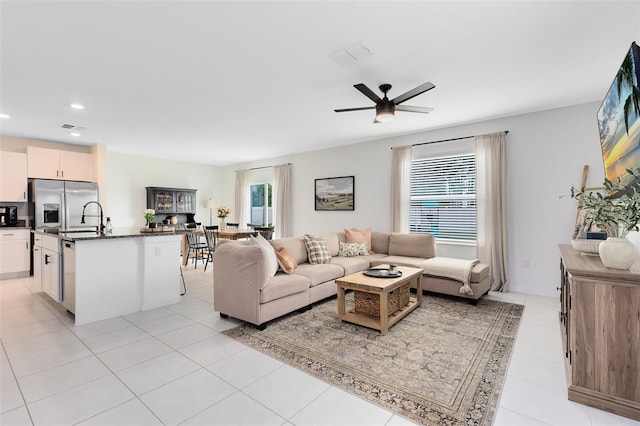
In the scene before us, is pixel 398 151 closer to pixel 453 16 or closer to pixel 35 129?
pixel 453 16

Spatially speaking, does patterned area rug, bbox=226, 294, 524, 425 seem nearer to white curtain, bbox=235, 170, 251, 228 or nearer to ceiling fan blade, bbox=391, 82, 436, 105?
ceiling fan blade, bbox=391, 82, 436, 105

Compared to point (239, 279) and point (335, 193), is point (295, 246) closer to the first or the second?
point (239, 279)

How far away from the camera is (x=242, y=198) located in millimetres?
8578

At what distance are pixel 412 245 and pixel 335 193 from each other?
2.26 metres

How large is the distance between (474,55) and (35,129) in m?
6.73

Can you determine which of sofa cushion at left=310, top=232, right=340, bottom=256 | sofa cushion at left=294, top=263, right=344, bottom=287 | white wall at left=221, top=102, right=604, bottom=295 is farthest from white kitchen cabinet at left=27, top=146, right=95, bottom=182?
white wall at left=221, top=102, right=604, bottom=295

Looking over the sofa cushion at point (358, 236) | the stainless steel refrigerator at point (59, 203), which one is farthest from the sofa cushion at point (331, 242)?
the stainless steel refrigerator at point (59, 203)

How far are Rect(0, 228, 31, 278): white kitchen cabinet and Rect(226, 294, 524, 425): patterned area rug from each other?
5196mm

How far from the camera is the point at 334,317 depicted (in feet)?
11.0

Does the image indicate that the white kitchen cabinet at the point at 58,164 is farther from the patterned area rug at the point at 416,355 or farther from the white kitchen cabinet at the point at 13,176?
the patterned area rug at the point at 416,355

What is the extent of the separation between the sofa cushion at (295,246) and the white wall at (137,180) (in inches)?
207

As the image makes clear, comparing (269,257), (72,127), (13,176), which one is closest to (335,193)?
(269,257)

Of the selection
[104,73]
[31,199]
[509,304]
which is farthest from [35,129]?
[509,304]

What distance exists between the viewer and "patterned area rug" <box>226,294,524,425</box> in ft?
6.15
